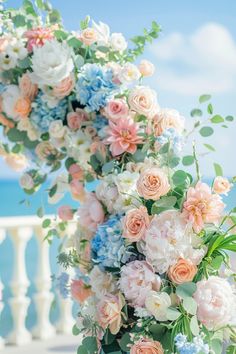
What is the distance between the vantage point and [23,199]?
7.47 ft

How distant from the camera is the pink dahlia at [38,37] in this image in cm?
205

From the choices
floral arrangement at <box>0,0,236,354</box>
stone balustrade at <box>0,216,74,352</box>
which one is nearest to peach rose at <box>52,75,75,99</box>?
floral arrangement at <box>0,0,236,354</box>

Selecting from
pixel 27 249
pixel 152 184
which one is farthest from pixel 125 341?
pixel 27 249

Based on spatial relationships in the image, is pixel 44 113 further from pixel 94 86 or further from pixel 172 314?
pixel 172 314

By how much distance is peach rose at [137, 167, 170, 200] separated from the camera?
5.54ft

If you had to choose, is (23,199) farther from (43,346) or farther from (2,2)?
(43,346)

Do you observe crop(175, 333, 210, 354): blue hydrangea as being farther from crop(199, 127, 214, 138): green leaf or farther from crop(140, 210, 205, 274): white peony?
crop(199, 127, 214, 138): green leaf

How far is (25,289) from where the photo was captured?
431 cm

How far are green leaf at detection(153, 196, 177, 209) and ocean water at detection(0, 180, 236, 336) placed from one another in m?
0.20

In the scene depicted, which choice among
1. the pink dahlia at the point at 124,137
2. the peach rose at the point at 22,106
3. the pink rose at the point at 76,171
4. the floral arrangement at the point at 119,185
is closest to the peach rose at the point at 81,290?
the floral arrangement at the point at 119,185

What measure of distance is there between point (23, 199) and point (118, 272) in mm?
613

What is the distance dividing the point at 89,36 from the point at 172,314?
0.88m

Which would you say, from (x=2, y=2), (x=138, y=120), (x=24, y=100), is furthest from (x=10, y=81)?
(x=138, y=120)

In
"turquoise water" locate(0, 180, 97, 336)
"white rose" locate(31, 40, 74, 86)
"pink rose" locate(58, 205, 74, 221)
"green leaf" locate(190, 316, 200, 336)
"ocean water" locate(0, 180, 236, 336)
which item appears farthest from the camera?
"turquoise water" locate(0, 180, 97, 336)
